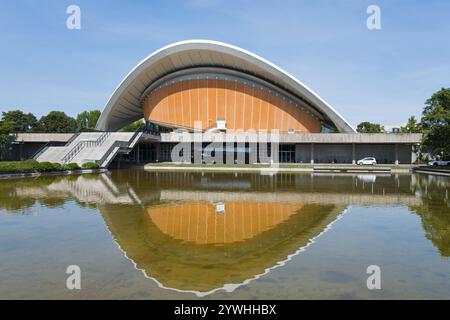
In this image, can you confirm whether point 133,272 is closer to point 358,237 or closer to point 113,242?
point 113,242

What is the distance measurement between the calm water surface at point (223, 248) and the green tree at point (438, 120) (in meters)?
23.3

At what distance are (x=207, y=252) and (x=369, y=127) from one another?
261 ft

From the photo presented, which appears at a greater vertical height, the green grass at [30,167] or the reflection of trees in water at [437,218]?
the green grass at [30,167]

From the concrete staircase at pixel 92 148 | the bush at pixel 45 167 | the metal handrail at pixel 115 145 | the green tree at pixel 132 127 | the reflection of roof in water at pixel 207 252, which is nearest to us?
the reflection of roof in water at pixel 207 252

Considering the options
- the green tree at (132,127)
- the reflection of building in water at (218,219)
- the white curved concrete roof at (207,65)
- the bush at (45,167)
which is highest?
the white curved concrete roof at (207,65)

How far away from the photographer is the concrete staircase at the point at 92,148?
113 feet

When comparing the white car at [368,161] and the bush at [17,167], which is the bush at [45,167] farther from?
the white car at [368,161]

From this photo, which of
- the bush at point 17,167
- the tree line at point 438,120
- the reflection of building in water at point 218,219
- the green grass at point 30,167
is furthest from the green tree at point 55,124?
the reflection of building in water at point 218,219

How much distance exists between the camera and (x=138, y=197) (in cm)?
1636

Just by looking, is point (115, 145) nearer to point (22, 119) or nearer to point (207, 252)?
point (207, 252)

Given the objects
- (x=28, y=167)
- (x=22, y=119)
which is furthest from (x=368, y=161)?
(x=22, y=119)

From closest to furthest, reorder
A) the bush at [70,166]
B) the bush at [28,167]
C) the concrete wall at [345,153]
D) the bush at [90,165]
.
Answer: the bush at [28,167] → the bush at [70,166] → the bush at [90,165] → the concrete wall at [345,153]

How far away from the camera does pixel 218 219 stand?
11.4 metres

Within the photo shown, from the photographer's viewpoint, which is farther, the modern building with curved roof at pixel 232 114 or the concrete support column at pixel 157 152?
the concrete support column at pixel 157 152
